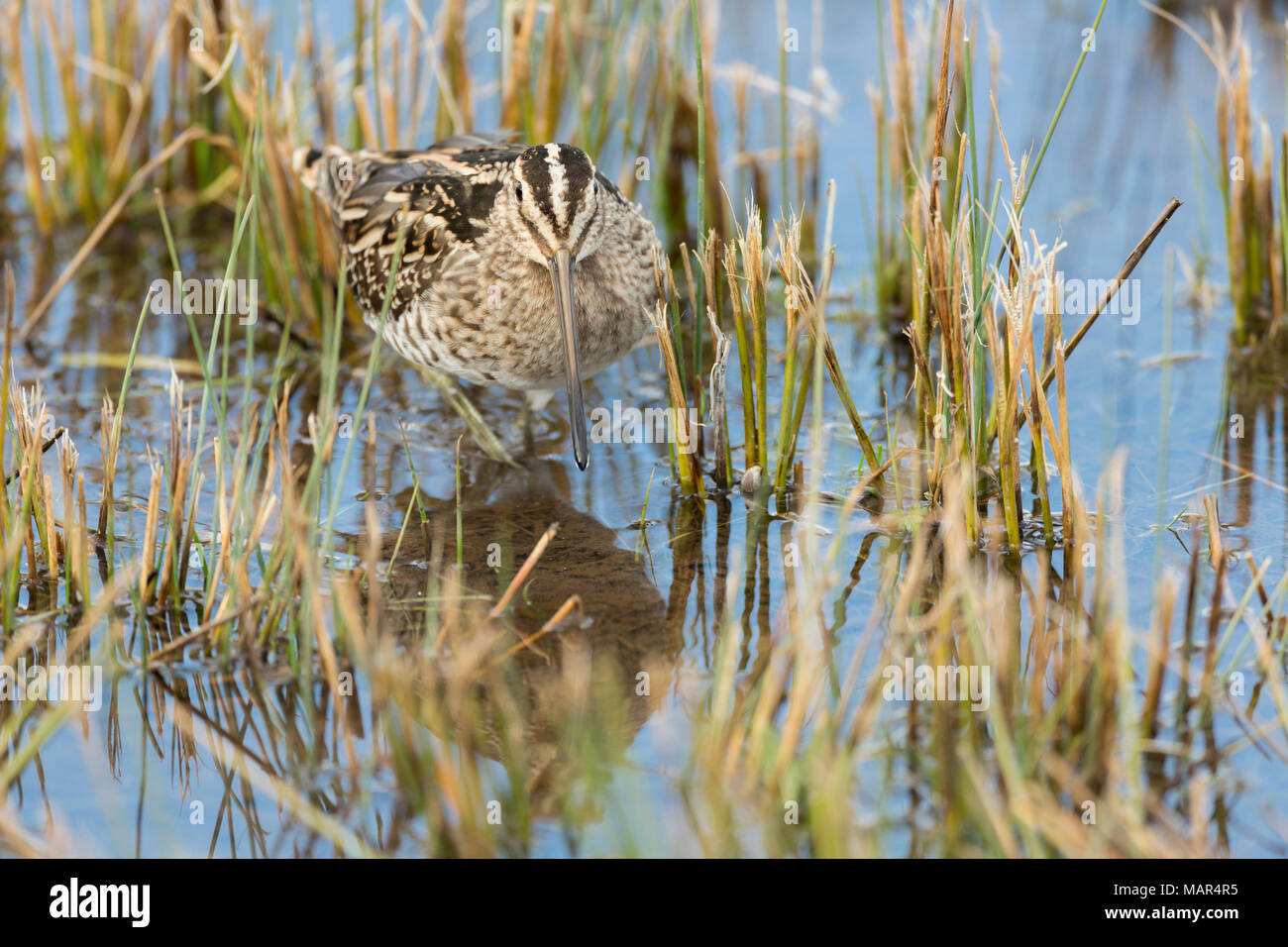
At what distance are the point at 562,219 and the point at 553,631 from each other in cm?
129

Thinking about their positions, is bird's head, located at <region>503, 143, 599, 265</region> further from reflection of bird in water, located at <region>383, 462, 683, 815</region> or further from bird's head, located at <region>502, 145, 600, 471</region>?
reflection of bird in water, located at <region>383, 462, 683, 815</region>

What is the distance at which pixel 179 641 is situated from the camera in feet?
12.3

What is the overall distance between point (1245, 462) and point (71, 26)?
209 inches

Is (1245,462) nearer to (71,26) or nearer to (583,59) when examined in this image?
(583,59)

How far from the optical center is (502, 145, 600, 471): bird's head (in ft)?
14.8

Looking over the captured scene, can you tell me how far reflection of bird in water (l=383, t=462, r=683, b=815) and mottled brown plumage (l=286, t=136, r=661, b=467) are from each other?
1.15ft

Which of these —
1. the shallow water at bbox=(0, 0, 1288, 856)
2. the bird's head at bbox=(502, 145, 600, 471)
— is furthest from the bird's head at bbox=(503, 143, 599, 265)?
→ the shallow water at bbox=(0, 0, 1288, 856)

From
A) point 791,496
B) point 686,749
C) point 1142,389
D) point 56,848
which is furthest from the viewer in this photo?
point 1142,389

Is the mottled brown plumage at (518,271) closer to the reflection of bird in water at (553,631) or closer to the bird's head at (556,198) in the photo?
the bird's head at (556,198)

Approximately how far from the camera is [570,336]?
4.64 meters

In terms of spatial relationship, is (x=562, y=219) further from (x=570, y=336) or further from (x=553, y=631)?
(x=553, y=631)

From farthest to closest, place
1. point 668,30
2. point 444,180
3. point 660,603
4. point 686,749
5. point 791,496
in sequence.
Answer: point 668,30, point 444,180, point 791,496, point 660,603, point 686,749

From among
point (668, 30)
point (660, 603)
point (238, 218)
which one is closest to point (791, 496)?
point (660, 603)

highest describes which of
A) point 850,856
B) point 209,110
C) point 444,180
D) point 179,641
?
point 209,110
